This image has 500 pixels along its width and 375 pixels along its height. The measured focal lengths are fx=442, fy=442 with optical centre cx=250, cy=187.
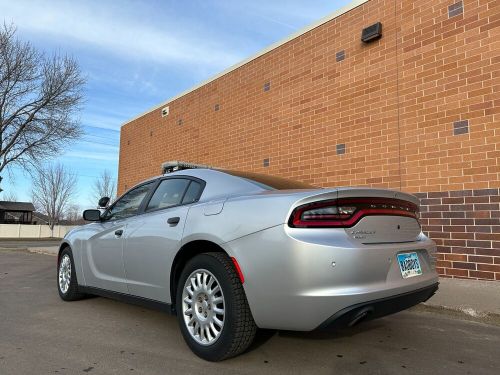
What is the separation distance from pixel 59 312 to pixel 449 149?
19.9 ft

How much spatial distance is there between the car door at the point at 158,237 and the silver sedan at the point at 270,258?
0.04ft

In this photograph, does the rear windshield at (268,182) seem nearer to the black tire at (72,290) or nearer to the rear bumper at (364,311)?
the rear bumper at (364,311)

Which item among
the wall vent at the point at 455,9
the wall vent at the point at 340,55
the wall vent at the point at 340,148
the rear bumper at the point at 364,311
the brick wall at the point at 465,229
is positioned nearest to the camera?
the rear bumper at the point at 364,311

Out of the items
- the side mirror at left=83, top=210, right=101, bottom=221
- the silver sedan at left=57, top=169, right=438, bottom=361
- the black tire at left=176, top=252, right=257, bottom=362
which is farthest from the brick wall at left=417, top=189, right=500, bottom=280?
the side mirror at left=83, top=210, right=101, bottom=221

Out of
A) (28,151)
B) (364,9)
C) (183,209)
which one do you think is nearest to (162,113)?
(364,9)

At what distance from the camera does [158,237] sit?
4.07m

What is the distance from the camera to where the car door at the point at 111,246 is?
4.66 m

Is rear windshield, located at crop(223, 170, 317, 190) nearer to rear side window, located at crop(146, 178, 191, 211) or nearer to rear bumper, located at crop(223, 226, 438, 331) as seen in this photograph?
rear side window, located at crop(146, 178, 191, 211)

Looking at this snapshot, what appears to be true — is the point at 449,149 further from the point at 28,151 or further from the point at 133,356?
the point at 28,151

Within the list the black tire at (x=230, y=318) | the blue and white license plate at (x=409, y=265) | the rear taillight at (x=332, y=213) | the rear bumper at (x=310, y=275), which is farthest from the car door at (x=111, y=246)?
the blue and white license plate at (x=409, y=265)

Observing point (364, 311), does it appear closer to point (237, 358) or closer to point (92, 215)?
point (237, 358)

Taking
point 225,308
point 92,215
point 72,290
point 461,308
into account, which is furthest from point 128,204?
point 461,308

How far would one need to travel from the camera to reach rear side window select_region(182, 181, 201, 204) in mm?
4031

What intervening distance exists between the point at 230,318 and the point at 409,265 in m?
1.44
